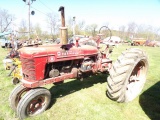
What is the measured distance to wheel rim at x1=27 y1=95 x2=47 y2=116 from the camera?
357 cm

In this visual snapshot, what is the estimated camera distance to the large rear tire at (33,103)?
11.1 feet

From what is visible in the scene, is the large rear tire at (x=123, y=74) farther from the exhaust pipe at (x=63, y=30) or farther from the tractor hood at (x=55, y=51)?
the exhaust pipe at (x=63, y=30)

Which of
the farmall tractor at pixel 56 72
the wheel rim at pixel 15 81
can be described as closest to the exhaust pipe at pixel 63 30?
the farmall tractor at pixel 56 72

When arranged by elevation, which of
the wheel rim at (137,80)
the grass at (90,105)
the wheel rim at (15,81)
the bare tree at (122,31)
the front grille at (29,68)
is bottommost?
the grass at (90,105)

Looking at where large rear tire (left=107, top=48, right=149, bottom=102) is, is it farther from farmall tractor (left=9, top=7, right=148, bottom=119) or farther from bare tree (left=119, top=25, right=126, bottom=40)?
bare tree (left=119, top=25, right=126, bottom=40)

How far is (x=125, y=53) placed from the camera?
4004mm

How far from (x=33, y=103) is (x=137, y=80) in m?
2.88

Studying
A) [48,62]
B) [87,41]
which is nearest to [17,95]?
[48,62]

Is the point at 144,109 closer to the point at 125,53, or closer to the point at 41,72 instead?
the point at 125,53

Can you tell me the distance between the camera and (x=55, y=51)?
12.6 ft

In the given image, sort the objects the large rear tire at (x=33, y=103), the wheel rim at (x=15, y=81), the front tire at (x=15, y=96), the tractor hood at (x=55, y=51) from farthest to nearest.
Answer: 1. the wheel rim at (x=15, y=81)
2. the front tire at (x=15, y=96)
3. the tractor hood at (x=55, y=51)
4. the large rear tire at (x=33, y=103)

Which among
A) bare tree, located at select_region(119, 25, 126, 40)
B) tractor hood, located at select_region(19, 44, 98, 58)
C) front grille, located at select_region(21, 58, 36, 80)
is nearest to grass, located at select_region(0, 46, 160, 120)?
front grille, located at select_region(21, 58, 36, 80)

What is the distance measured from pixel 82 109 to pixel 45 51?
64.0 inches

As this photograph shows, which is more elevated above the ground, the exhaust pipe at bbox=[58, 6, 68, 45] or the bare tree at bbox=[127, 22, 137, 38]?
the bare tree at bbox=[127, 22, 137, 38]
